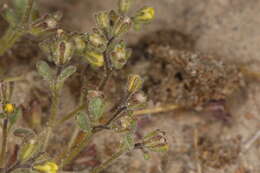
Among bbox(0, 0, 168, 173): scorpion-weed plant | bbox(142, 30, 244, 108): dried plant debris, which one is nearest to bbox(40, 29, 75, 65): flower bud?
bbox(0, 0, 168, 173): scorpion-weed plant

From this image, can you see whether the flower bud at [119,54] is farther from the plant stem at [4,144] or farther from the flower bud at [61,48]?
the plant stem at [4,144]

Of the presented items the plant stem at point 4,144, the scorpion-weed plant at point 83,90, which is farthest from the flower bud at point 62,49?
the plant stem at point 4,144

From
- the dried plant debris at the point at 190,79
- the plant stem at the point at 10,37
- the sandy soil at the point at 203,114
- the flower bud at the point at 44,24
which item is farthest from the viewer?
the dried plant debris at the point at 190,79

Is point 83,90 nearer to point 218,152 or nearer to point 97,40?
point 97,40

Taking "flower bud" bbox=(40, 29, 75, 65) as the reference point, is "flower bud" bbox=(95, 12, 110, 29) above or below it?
above

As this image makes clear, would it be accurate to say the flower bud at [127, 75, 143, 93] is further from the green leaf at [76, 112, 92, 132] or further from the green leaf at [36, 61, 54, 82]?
the green leaf at [36, 61, 54, 82]

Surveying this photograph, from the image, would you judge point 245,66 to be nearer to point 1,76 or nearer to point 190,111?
point 190,111

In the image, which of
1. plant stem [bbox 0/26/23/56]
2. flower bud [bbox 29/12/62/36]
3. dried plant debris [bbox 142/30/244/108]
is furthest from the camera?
dried plant debris [bbox 142/30/244/108]
